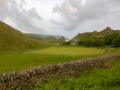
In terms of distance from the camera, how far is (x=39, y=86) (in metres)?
10.7

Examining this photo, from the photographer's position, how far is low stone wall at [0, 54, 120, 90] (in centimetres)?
1020

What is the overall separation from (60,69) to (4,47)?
8296 cm

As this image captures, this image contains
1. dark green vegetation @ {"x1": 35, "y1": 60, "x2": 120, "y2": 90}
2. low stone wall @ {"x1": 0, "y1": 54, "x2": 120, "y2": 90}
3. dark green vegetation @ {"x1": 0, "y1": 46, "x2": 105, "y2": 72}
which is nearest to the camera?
low stone wall @ {"x1": 0, "y1": 54, "x2": 120, "y2": 90}

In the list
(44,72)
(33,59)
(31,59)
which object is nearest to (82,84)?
(44,72)

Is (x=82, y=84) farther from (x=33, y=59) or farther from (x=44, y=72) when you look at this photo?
(x=33, y=59)

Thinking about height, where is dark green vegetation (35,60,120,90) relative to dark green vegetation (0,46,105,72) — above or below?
below

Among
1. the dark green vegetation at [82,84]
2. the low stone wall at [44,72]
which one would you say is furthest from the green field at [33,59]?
the dark green vegetation at [82,84]

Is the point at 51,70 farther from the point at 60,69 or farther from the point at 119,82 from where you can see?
the point at 119,82

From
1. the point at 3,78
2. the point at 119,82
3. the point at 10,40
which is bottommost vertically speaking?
the point at 119,82

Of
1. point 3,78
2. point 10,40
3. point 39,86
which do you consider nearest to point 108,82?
point 39,86

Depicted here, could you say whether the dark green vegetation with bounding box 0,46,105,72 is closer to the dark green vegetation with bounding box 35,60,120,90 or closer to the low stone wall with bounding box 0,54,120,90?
the low stone wall with bounding box 0,54,120,90

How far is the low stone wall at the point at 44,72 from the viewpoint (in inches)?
401

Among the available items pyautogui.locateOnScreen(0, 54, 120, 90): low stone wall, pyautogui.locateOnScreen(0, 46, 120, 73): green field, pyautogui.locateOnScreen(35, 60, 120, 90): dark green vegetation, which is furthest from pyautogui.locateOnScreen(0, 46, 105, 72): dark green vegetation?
pyautogui.locateOnScreen(35, 60, 120, 90): dark green vegetation

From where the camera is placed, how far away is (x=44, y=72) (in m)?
12.2
